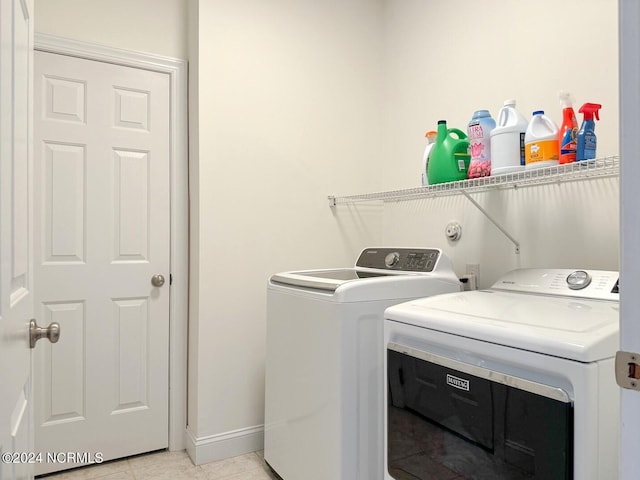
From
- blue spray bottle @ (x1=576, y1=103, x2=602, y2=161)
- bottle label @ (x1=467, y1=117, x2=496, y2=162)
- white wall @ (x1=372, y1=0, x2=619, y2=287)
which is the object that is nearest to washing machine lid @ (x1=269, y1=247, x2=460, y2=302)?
white wall @ (x1=372, y1=0, x2=619, y2=287)

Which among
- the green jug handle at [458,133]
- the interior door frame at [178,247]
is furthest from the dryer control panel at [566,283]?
the interior door frame at [178,247]

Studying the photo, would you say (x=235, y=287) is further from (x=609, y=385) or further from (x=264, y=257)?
(x=609, y=385)

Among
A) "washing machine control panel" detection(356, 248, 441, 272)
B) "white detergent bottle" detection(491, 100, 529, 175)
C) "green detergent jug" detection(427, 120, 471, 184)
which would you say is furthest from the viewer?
"washing machine control panel" detection(356, 248, 441, 272)

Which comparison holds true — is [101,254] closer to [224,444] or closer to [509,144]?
[224,444]

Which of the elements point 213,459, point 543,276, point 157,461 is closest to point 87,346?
point 157,461

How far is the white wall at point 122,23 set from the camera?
6.99 feet

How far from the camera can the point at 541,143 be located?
147 centimetres

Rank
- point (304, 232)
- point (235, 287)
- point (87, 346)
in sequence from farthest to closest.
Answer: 1. point (304, 232)
2. point (235, 287)
3. point (87, 346)

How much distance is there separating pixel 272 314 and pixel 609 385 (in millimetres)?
1383

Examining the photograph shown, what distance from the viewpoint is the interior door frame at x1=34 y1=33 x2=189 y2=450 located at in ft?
7.77

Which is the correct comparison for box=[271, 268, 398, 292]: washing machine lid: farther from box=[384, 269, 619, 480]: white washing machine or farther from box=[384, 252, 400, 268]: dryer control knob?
box=[384, 269, 619, 480]: white washing machine

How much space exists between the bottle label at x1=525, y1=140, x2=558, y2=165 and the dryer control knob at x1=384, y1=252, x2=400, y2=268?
29.9 inches

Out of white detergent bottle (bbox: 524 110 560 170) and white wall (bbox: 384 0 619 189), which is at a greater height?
white wall (bbox: 384 0 619 189)

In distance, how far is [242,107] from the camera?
2.36 m
